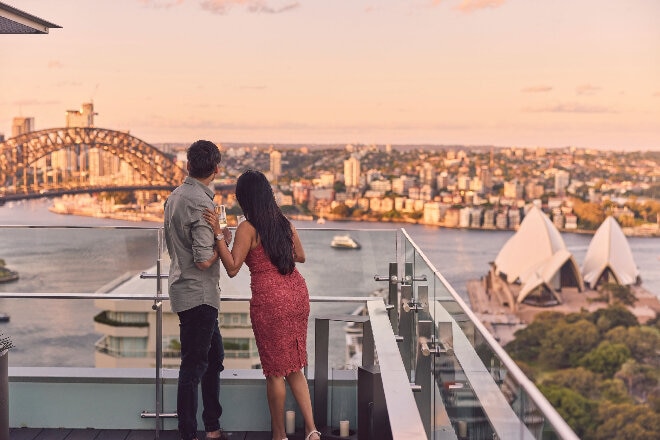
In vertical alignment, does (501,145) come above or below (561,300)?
above

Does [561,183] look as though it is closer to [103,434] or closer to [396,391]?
[103,434]

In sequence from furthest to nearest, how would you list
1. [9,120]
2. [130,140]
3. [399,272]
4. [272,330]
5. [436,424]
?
[9,120] < [130,140] < [399,272] < [272,330] < [436,424]

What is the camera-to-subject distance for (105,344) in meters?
3.99

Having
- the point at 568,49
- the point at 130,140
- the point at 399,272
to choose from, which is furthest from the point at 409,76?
the point at 399,272

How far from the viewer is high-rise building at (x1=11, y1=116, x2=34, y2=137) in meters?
48.3

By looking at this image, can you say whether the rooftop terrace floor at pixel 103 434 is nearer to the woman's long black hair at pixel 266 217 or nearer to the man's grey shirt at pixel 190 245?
the man's grey shirt at pixel 190 245

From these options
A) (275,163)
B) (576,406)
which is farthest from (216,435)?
(576,406)

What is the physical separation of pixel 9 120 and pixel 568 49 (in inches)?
1384

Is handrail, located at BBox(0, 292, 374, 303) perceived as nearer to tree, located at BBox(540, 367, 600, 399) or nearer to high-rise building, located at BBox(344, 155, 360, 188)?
high-rise building, located at BBox(344, 155, 360, 188)

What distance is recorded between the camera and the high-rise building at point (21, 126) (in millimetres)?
48312

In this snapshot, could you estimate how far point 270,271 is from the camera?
282 centimetres

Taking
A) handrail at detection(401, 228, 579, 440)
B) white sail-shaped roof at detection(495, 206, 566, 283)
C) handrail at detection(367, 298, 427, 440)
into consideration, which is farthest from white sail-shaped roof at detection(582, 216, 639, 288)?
handrail at detection(401, 228, 579, 440)

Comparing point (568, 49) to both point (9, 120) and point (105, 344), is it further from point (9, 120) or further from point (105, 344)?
point (105, 344)

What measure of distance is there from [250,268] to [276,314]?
0.16 metres
